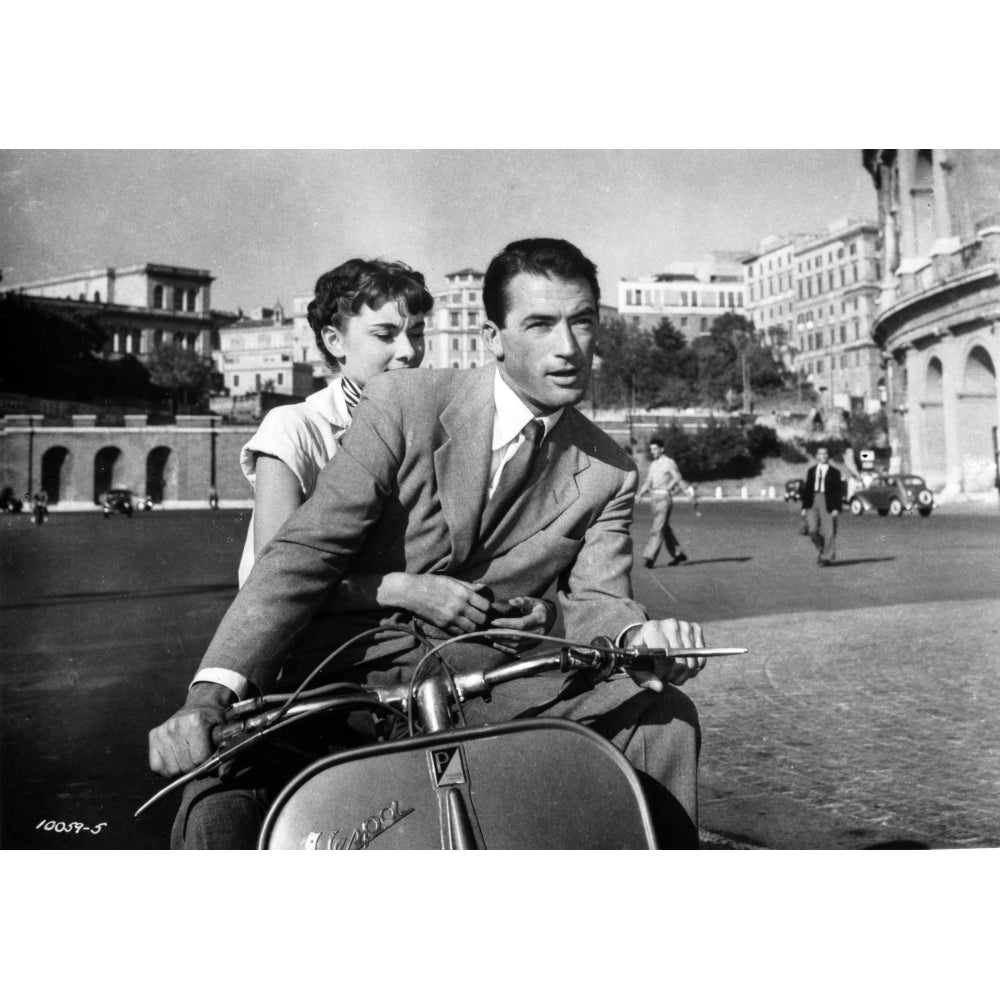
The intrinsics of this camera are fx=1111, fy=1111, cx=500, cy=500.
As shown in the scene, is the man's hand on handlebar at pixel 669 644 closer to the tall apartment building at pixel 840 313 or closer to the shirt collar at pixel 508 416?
the shirt collar at pixel 508 416

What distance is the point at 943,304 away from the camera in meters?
5.59

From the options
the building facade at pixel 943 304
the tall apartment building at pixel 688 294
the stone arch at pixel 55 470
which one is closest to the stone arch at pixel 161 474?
the stone arch at pixel 55 470

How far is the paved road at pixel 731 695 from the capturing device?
3.40m

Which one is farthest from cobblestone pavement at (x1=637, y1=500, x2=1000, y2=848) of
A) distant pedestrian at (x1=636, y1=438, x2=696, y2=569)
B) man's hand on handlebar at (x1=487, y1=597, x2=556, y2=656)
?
man's hand on handlebar at (x1=487, y1=597, x2=556, y2=656)

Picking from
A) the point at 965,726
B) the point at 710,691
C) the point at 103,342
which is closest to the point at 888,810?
the point at 965,726

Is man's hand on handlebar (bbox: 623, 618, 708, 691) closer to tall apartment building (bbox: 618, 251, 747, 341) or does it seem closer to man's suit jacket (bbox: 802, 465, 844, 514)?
tall apartment building (bbox: 618, 251, 747, 341)

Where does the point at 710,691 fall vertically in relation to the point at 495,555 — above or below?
below

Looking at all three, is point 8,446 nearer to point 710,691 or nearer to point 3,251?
point 3,251

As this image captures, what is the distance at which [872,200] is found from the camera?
3.92 meters

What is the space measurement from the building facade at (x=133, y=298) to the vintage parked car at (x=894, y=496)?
257 centimetres

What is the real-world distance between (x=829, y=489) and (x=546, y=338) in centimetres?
252

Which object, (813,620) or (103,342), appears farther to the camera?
(813,620)
